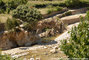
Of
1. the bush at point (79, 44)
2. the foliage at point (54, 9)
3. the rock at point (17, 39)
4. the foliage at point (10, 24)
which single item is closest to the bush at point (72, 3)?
the foliage at point (54, 9)

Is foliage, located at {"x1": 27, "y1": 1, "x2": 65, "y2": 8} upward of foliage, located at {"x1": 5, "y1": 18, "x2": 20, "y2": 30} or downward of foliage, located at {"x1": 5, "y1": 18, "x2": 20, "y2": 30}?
upward

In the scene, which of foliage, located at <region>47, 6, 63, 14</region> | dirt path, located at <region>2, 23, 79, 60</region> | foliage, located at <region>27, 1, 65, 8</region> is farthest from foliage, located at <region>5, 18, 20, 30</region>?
foliage, located at <region>27, 1, 65, 8</region>

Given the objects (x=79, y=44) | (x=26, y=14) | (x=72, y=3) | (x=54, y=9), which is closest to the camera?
(x=79, y=44)

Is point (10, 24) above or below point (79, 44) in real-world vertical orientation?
below

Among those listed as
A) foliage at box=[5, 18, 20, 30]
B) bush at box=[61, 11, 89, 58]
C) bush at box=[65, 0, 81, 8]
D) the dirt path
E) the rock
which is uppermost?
bush at box=[65, 0, 81, 8]

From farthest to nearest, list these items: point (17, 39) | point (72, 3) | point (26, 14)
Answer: point (72, 3) < point (17, 39) < point (26, 14)

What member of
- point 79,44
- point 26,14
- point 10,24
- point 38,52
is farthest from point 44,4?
point 79,44

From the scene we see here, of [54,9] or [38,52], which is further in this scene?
[54,9]

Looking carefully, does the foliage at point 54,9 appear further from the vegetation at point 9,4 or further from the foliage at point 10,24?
the foliage at point 10,24

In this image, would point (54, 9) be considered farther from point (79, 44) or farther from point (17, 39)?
point (79, 44)

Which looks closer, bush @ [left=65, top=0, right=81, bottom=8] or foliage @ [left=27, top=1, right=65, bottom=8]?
foliage @ [left=27, top=1, right=65, bottom=8]

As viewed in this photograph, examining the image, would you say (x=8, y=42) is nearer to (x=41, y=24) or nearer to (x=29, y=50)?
(x=29, y=50)

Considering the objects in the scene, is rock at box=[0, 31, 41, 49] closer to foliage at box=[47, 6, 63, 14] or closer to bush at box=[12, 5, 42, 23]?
bush at box=[12, 5, 42, 23]

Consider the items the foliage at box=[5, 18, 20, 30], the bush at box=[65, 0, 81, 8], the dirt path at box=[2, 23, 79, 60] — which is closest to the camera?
the dirt path at box=[2, 23, 79, 60]
